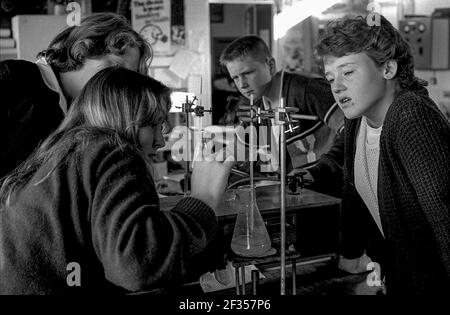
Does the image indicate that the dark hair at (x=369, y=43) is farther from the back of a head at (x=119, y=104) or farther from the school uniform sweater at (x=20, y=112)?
the school uniform sweater at (x=20, y=112)

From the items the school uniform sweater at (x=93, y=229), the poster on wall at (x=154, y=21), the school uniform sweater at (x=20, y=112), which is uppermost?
the poster on wall at (x=154, y=21)

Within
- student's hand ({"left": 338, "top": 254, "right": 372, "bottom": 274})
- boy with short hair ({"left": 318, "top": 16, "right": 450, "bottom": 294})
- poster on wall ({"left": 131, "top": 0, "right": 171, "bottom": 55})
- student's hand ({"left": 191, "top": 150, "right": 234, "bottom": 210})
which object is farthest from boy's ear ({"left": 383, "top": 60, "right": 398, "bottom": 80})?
poster on wall ({"left": 131, "top": 0, "right": 171, "bottom": 55})

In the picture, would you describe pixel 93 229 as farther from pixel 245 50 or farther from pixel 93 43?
pixel 245 50

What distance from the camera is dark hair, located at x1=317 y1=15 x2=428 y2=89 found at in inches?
59.0

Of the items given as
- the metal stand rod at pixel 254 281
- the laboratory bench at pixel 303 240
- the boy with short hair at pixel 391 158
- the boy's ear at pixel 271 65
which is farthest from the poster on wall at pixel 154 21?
the metal stand rod at pixel 254 281

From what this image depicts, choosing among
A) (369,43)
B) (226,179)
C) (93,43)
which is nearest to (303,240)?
(369,43)

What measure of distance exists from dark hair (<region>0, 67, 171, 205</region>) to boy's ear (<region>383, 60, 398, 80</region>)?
78cm

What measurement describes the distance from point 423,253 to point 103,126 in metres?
0.85

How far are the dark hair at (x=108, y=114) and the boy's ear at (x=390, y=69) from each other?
0.78 metres

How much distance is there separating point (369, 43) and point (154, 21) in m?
3.43

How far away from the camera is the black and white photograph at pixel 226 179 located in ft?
3.00

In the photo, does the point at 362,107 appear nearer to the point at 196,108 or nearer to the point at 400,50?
the point at 400,50

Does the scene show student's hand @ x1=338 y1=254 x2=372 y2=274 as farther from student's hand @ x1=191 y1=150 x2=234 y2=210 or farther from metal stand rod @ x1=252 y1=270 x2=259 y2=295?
student's hand @ x1=191 y1=150 x2=234 y2=210

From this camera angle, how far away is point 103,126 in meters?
0.98
